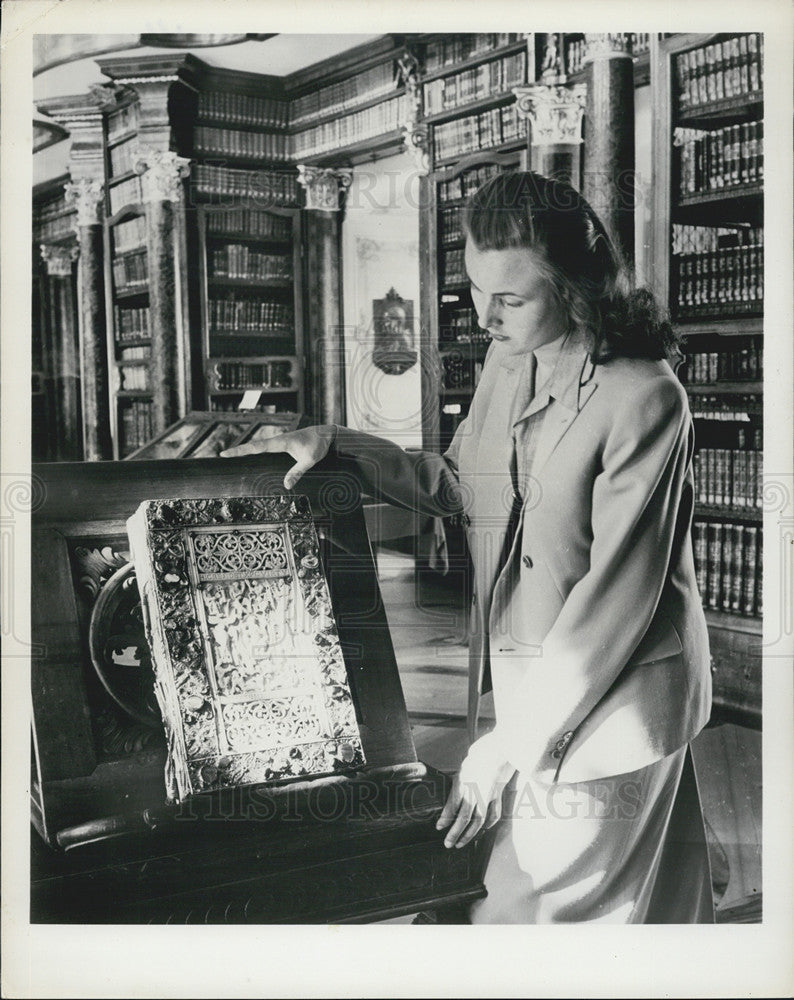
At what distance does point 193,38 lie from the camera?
1.98 m

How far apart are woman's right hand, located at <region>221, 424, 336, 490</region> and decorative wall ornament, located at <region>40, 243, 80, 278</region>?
630 mm

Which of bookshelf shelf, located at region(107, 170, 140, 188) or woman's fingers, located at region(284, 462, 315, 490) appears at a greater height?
bookshelf shelf, located at region(107, 170, 140, 188)

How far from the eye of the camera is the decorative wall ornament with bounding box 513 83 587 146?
222cm

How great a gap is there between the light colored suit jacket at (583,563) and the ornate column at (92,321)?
610 mm

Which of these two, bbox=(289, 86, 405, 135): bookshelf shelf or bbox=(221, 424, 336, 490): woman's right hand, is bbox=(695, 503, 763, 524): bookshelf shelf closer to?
bbox=(221, 424, 336, 490): woman's right hand

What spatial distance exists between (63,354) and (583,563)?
4.17 ft

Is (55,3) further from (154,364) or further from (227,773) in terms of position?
(227,773)

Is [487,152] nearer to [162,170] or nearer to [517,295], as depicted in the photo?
[517,295]

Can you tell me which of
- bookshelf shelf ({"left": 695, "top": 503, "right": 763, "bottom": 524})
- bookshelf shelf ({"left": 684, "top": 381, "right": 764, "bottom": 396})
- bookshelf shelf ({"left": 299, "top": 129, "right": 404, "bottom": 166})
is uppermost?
bookshelf shelf ({"left": 299, "top": 129, "right": 404, "bottom": 166})

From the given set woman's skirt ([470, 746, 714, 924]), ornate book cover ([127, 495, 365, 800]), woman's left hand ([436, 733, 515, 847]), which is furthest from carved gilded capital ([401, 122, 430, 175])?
woman's skirt ([470, 746, 714, 924])

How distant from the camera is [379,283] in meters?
2.05

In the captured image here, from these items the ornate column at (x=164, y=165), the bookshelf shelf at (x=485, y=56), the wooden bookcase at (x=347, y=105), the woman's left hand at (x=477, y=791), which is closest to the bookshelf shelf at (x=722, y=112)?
the bookshelf shelf at (x=485, y=56)

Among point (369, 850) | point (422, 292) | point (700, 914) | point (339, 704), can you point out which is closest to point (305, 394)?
point (422, 292)

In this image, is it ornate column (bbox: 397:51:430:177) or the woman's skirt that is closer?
the woman's skirt
